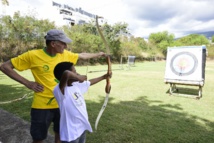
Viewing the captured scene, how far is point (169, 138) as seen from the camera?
2.74 m

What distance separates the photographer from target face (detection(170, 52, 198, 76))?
5742mm

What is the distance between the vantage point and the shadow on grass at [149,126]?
271cm

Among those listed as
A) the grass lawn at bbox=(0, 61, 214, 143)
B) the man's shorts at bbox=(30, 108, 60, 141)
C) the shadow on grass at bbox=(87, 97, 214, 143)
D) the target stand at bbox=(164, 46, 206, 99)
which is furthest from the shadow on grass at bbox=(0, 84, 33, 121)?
the target stand at bbox=(164, 46, 206, 99)

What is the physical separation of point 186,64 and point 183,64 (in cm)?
11

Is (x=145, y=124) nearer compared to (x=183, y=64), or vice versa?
(x=145, y=124)

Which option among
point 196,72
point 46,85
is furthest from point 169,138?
point 196,72

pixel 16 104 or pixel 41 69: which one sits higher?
pixel 41 69

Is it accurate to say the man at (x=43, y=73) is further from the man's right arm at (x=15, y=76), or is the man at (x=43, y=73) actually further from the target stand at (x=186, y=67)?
the target stand at (x=186, y=67)

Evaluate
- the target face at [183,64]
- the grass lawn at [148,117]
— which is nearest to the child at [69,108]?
the grass lawn at [148,117]

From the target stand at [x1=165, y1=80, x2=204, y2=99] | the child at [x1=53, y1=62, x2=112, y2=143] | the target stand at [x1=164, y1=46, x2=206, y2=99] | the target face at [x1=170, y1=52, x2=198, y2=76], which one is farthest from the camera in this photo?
the target face at [x1=170, y1=52, x2=198, y2=76]

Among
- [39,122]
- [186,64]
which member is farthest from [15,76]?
[186,64]

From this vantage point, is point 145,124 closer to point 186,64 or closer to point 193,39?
point 186,64

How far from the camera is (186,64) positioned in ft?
19.6

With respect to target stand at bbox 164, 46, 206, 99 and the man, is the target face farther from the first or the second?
the man
